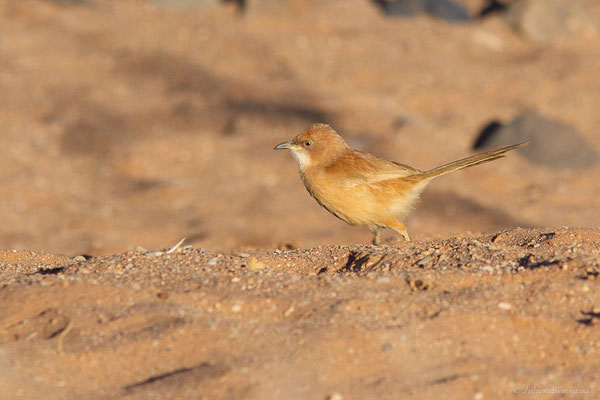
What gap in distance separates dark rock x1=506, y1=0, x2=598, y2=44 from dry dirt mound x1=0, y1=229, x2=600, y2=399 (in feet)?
41.6

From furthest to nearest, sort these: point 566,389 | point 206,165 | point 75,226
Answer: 1. point 206,165
2. point 75,226
3. point 566,389

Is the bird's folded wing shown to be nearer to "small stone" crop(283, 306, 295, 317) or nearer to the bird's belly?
the bird's belly

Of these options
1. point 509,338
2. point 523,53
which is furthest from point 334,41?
point 509,338

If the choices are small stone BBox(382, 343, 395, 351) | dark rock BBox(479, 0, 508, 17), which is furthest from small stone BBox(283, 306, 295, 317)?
dark rock BBox(479, 0, 508, 17)

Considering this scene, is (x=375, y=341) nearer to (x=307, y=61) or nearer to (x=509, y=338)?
(x=509, y=338)

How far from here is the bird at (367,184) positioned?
639 cm

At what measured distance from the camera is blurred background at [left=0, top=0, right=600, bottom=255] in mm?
10797

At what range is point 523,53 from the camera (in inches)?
634

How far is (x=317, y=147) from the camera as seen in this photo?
6.82m

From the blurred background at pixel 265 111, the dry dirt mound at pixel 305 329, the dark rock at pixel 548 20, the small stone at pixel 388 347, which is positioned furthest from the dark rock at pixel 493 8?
the small stone at pixel 388 347

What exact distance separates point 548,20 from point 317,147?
11703mm

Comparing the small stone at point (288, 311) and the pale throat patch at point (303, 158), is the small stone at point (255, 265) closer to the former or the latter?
the small stone at point (288, 311)

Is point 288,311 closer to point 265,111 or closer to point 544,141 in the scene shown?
point 265,111

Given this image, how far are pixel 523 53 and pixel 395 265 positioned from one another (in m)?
12.1
